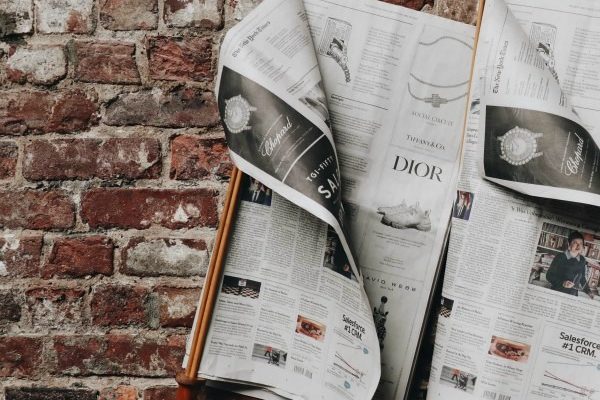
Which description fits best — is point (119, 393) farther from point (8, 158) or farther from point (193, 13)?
point (193, 13)

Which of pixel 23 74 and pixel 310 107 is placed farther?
pixel 23 74

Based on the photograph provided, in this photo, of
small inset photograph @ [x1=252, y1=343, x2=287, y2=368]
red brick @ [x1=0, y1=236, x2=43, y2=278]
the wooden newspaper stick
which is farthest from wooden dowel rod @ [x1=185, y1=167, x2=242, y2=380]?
red brick @ [x1=0, y1=236, x2=43, y2=278]

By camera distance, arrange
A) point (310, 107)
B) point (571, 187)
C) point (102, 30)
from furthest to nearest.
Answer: point (102, 30) < point (310, 107) < point (571, 187)

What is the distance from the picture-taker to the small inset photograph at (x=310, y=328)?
1.39 metres

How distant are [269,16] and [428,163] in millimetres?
370

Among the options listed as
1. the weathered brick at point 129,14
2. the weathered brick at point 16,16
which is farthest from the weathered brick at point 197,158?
the weathered brick at point 16,16

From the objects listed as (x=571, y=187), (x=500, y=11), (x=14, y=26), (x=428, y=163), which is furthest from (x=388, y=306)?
(x=14, y=26)

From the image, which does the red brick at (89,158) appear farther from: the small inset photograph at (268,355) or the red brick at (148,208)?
the small inset photograph at (268,355)

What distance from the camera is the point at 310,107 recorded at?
135 centimetres

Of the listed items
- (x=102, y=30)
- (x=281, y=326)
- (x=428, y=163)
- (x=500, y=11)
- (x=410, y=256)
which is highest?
(x=500, y=11)

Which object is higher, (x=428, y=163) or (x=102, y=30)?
(x=102, y=30)

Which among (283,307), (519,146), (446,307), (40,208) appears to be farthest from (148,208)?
(519,146)

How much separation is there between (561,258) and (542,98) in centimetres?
26

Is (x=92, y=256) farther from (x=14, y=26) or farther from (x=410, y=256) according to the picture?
(x=410, y=256)
